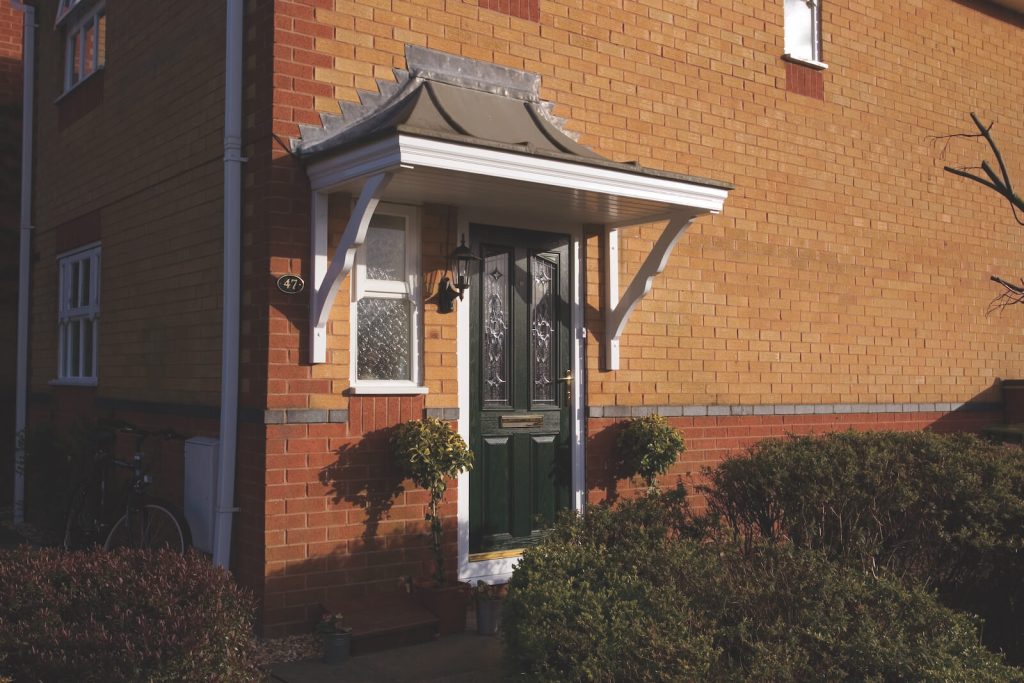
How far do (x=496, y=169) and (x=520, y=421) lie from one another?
2051mm

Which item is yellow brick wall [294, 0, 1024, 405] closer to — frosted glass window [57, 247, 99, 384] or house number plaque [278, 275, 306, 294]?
house number plaque [278, 275, 306, 294]

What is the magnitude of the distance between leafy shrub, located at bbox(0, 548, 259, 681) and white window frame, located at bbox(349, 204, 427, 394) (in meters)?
2.40

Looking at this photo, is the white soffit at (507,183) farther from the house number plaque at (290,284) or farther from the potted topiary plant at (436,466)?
the potted topiary plant at (436,466)

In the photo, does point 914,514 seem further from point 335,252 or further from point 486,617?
point 335,252

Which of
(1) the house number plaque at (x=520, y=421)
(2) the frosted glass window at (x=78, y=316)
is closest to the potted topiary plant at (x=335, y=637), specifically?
(1) the house number plaque at (x=520, y=421)

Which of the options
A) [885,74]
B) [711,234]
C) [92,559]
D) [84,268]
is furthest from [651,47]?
[92,559]

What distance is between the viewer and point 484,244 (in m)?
7.39

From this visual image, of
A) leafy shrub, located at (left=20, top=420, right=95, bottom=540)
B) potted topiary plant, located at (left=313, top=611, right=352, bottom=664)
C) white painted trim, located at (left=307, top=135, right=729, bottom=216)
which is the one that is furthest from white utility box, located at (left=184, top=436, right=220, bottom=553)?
white painted trim, located at (left=307, top=135, right=729, bottom=216)

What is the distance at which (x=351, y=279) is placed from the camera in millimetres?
6648

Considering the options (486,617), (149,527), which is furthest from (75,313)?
(486,617)

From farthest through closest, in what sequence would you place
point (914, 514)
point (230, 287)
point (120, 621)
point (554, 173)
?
1. point (230, 287)
2. point (554, 173)
3. point (914, 514)
4. point (120, 621)

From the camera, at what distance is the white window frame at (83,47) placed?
30.3 ft

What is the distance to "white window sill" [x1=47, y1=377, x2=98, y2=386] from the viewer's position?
9.06m

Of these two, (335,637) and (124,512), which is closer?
(335,637)
